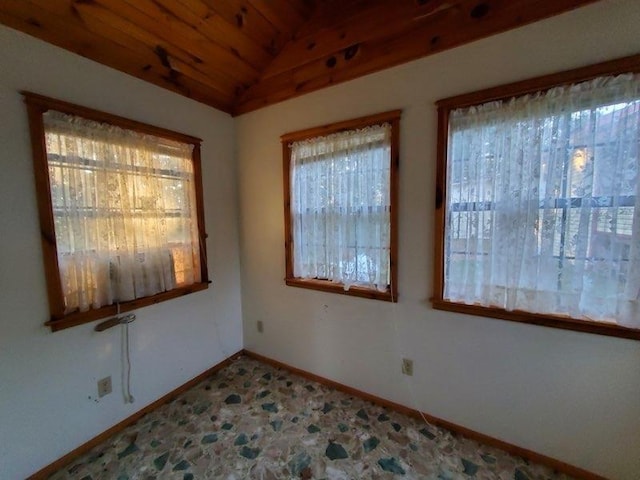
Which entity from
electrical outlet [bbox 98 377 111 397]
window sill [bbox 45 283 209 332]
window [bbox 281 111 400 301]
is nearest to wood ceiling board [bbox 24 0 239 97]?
window [bbox 281 111 400 301]

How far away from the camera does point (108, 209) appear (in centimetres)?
165

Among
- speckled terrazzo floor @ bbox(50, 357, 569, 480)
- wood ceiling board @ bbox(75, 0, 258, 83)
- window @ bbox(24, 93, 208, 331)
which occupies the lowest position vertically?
speckled terrazzo floor @ bbox(50, 357, 569, 480)

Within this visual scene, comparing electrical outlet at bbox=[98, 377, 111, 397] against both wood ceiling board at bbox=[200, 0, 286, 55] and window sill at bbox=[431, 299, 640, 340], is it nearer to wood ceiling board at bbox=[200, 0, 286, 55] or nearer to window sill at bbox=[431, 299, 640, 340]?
window sill at bbox=[431, 299, 640, 340]

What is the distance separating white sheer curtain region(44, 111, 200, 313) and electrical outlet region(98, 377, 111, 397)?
1.65ft

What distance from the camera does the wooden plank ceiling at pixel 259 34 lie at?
1.40 metres

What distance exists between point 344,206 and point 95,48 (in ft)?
5.99

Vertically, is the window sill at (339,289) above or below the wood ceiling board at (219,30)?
below

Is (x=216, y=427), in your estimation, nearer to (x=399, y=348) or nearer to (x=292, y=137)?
(x=399, y=348)

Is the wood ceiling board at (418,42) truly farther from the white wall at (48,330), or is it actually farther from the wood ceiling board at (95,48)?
the white wall at (48,330)

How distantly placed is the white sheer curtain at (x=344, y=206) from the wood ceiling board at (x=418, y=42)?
422mm

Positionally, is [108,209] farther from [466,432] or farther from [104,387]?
[466,432]

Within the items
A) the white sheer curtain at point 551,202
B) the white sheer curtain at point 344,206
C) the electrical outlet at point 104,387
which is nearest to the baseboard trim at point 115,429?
the electrical outlet at point 104,387

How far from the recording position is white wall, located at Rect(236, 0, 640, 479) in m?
1.30

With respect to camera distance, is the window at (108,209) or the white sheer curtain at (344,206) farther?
the white sheer curtain at (344,206)
